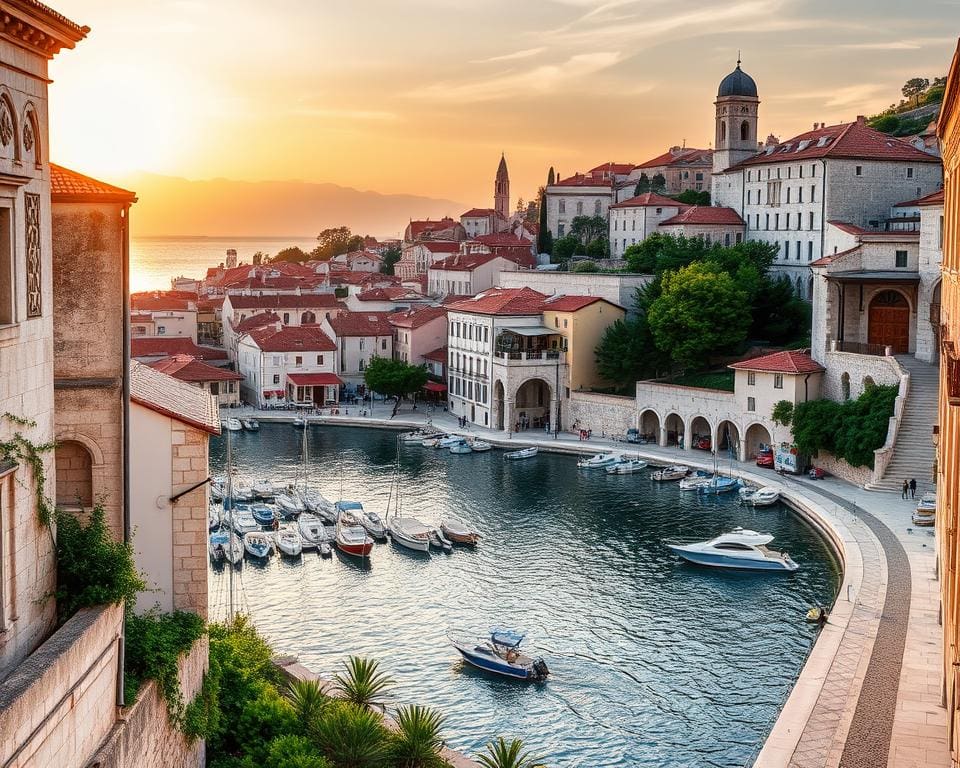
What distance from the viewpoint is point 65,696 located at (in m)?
11.8

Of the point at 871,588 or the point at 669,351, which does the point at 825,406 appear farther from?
the point at 871,588

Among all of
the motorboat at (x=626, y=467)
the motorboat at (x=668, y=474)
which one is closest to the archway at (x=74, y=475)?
the motorboat at (x=668, y=474)

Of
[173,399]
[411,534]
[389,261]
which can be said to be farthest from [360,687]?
[389,261]

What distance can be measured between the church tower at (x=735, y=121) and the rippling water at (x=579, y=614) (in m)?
39.2

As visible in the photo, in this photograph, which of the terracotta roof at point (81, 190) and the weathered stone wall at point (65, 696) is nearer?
the weathered stone wall at point (65, 696)

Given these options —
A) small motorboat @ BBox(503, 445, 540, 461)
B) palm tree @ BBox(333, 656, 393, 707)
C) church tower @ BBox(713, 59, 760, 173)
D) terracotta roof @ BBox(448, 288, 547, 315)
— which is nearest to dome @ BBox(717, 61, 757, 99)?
church tower @ BBox(713, 59, 760, 173)

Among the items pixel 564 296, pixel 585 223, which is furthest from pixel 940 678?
pixel 585 223

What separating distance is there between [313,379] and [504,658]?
48904 mm

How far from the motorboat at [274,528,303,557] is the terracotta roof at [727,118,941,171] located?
41259mm

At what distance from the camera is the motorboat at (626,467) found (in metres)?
55.1

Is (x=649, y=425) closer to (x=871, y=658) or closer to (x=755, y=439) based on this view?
(x=755, y=439)

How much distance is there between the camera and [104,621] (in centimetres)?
1350

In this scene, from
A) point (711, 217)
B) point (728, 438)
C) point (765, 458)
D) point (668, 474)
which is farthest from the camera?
point (711, 217)

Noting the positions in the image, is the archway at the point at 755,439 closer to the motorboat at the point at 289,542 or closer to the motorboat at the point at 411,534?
the motorboat at the point at 411,534
